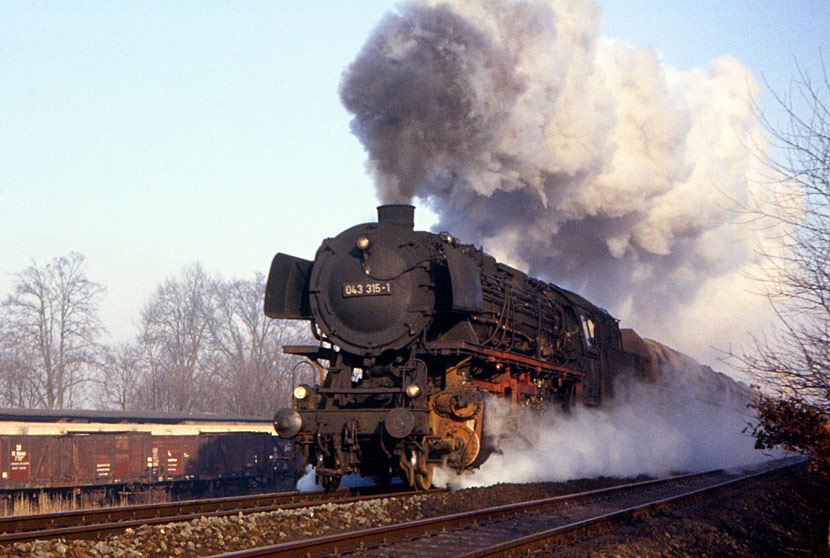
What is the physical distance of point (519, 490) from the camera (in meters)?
12.3

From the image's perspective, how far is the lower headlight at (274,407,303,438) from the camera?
37.3ft

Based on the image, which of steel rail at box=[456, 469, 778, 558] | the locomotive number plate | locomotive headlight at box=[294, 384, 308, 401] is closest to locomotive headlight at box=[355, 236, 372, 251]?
the locomotive number plate

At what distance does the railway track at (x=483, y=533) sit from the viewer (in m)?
7.12

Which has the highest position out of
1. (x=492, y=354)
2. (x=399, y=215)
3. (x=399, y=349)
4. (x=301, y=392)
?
(x=399, y=215)

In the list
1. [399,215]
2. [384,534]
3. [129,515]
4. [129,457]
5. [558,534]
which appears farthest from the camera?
[129,457]

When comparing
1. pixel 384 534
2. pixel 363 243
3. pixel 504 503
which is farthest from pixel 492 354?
pixel 384 534

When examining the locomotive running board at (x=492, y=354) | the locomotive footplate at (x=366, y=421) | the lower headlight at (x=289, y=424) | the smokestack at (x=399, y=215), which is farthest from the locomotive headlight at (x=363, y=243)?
the lower headlight at (x=289, y=424)

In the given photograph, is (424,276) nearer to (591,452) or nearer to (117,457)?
(591,452)

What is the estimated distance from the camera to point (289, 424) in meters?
11.4

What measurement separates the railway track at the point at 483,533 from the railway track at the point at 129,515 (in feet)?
6.42

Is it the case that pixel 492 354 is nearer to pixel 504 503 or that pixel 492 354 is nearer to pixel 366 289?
pixel 366 289

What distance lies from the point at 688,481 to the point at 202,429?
41.4ft

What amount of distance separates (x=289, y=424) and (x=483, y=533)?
3.78 metres

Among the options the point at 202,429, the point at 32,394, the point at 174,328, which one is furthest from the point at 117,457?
the point at 174,328
